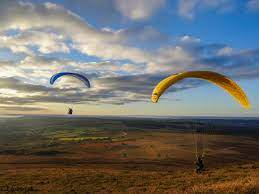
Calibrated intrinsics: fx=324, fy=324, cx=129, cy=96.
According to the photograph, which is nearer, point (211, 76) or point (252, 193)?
point (252, 193)

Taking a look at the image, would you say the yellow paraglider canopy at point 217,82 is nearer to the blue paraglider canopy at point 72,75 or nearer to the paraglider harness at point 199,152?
the paraglider harness at point 199,152

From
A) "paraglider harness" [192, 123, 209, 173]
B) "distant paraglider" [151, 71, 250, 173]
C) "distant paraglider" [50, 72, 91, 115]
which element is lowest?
"paraglider harness" [192, 123, 209, 173]

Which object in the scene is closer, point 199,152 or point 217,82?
point 217,82

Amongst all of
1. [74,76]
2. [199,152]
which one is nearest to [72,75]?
[74,76]

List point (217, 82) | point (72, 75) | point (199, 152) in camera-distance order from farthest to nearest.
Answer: point (199, 152) → point (72, 75) → point (217, 82)

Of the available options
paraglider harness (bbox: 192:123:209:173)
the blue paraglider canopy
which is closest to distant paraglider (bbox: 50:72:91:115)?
the blue paraglider canopy

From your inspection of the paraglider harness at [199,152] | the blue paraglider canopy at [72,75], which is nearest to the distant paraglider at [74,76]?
the blue paraglider canopy at [72,75]

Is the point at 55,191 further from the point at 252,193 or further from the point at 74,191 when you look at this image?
the point at 252,193

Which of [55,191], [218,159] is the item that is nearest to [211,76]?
[55,191]

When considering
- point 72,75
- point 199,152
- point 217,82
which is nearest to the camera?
point 217,82

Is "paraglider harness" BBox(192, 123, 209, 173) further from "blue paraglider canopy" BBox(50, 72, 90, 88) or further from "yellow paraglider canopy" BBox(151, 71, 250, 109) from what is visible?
"blue paraglider canopy" BBox(50, 72, 90, 88)

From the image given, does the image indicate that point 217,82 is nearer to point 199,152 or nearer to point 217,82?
point 217,82
